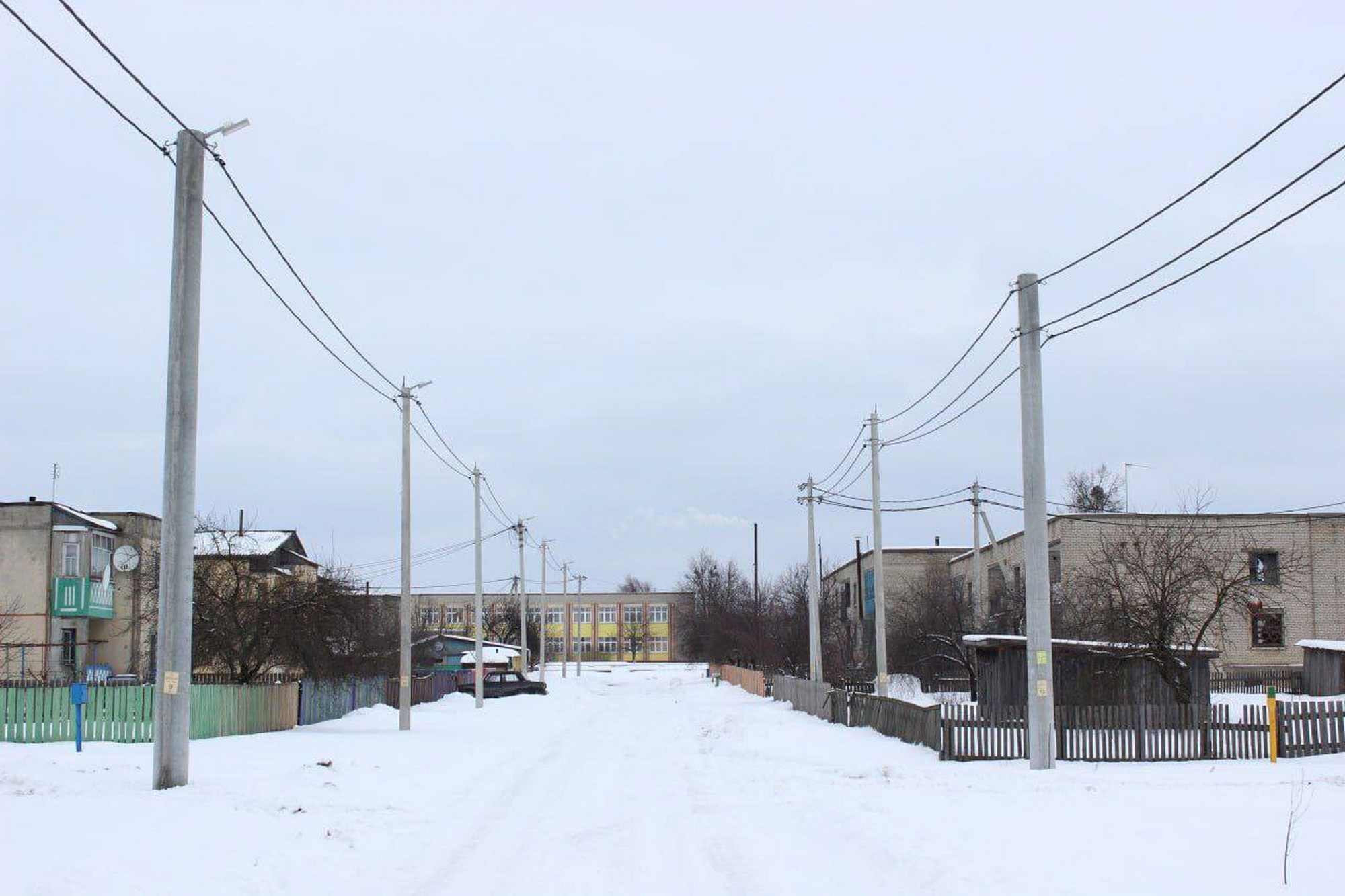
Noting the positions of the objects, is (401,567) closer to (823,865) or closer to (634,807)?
(634,807)

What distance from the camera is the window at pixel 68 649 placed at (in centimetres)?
5075

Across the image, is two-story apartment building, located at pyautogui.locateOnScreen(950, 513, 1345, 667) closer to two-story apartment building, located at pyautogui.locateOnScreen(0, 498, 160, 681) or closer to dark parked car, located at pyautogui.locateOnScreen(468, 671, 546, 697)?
dark parked car, located at pyautogui.locateOnScreen(468, 671, 546, 697)

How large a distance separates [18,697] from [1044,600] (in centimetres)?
1845

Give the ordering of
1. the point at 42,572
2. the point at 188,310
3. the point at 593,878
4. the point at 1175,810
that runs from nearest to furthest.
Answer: the point at 593,878, the point at 1175,810, the point at 188,310, the point at 42,572

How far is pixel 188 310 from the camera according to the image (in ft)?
51.4

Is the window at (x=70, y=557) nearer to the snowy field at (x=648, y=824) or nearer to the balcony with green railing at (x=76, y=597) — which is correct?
the balcony with green railing at (x=76, y=597)

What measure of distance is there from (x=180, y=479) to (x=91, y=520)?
41574 millimetres

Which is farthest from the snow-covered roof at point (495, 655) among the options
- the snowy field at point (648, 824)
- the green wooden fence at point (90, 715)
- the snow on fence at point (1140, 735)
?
the snow on fence at point (1140, 735)

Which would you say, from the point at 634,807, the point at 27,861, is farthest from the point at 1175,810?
the point at 27,861

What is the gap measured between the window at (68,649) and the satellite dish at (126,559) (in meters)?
3.16

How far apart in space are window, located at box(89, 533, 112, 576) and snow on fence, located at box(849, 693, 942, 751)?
34865mm

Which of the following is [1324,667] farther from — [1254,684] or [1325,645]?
[1254,684]

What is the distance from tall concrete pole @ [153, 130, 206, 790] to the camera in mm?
15008

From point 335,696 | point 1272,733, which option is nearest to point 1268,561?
point 1272,733
